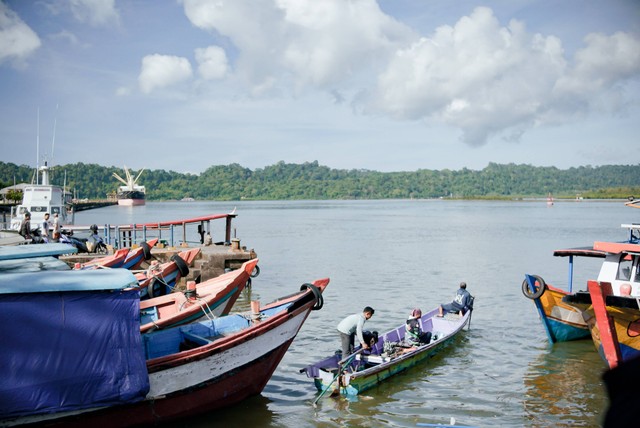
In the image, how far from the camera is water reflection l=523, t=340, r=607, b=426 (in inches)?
474

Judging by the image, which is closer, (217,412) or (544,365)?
(217,412)

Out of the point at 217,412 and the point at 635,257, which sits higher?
the point at 635,257

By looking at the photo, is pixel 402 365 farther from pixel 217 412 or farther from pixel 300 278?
pixel 300 278

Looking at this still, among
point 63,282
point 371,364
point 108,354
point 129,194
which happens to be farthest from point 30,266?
point 129,194

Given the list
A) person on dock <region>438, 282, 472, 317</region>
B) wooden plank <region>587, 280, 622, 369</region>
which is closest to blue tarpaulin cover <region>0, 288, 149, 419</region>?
wooden plank <region>587, 280, 622, 369</region>

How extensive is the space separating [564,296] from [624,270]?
1700 millimetres

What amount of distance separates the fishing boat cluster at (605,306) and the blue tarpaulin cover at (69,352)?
8.72 metres

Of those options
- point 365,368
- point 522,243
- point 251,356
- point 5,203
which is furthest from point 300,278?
point 5,203

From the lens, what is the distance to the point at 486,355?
16.5 meters

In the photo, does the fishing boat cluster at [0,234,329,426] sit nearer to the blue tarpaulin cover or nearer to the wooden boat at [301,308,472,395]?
the blue tarpaulin cover

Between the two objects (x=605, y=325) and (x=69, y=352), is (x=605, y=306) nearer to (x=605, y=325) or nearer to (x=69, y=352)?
(x=605, y=325)

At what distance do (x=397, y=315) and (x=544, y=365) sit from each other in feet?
22.5

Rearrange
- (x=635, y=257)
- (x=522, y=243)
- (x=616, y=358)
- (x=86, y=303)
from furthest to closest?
(x=522, y=243) < (x=635, y=257) < (x=616, y=358) < (x=86, y=303)

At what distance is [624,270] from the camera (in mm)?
14703
